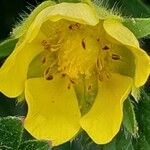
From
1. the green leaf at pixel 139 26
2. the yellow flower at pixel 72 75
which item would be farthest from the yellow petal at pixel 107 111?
the green leaf at pixel 139 26

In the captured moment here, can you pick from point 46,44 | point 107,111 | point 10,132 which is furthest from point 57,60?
point 10,132

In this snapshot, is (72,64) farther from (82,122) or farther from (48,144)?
(48,144)

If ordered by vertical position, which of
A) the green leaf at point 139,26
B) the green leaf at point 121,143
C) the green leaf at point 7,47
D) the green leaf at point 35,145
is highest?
the green leaf at point 139,26

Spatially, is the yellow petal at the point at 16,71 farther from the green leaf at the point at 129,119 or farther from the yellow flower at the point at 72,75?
the green leaf at the point at 129,119

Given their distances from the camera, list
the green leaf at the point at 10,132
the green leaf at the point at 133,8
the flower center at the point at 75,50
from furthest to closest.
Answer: the green leaf at the point at 133,8 → the flower center at the point at 75,50 → the green leaf at the point at 10,132

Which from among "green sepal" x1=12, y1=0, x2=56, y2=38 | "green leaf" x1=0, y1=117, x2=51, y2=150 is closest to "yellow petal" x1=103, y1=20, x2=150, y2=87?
"green sepal" x1=12, y1=0, x2=56, y2=38

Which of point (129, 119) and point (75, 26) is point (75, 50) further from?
point (129, 119)

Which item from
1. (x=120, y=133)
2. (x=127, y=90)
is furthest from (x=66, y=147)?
(x=127, y=90)

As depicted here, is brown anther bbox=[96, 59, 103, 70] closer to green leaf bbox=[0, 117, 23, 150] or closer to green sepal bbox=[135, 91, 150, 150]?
green sepal bbox=[135, 91, 150, 150]
